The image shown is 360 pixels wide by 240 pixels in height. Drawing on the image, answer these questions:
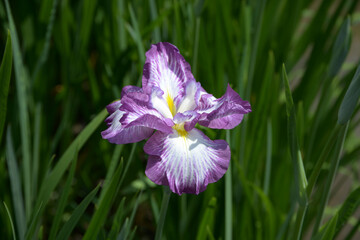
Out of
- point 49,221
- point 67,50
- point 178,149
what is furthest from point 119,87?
point 178,149

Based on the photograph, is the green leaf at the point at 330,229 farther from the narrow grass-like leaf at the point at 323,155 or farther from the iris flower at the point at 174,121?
the iris flower at the point at 174,121

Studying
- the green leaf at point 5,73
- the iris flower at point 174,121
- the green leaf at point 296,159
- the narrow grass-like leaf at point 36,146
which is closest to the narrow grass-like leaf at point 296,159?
the green leaf at point 296,159

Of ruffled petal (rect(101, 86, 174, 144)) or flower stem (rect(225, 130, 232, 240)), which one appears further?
flower stem (rect(225, 130, 232, 240))

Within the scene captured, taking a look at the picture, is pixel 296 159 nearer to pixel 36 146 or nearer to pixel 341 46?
pixel 341 46

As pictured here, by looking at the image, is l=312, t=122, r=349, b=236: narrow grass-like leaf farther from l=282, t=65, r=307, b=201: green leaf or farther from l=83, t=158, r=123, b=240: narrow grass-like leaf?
l=83, t=158, r=123, b=240: narrow grass-like leaf

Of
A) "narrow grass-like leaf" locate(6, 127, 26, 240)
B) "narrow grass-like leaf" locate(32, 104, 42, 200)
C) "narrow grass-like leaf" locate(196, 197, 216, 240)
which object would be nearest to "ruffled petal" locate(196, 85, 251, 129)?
"narrow grass-like leaf" locate(196, 197, 216, 240)

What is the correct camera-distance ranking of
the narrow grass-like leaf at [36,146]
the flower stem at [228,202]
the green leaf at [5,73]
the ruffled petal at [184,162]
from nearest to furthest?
the ruffled petal at [184,162], the green leaf at [5,73], the flower stem at [228,202], the narrow grass-like leaf at [36,146]
